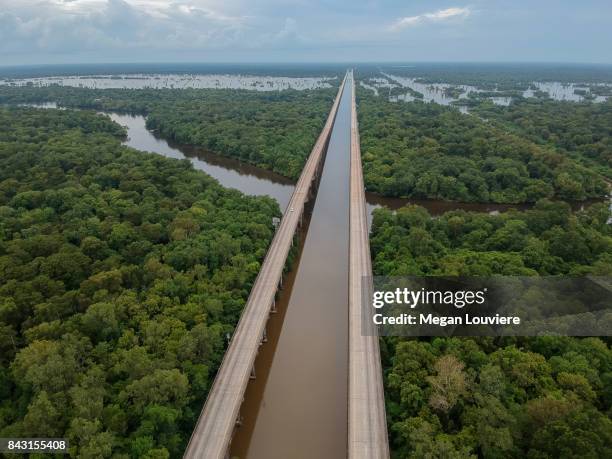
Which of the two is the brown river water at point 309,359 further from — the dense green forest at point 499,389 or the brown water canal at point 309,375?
the dense green forest at point 499,389

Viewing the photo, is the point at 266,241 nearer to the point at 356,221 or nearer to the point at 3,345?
the point at 356,221

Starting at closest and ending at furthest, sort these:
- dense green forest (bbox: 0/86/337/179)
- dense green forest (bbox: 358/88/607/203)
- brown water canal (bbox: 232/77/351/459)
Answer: brown water canal (bbox: 232/77/351/459) → dense green forest (bbox: 358/88/607/203) → dense green forest (bbox: 0/86/337/179)

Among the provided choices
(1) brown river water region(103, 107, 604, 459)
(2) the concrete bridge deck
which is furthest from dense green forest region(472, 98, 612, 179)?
(2) the concrete bridge deck

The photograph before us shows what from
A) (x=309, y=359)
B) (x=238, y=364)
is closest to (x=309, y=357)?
(x=309, y=359)

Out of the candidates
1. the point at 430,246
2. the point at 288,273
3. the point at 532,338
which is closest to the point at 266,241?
the point at 288,273

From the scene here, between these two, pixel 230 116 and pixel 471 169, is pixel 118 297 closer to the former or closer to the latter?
pixel 471 169

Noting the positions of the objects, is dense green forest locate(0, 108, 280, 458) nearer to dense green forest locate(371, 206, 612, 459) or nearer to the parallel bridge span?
the parallel bridge span

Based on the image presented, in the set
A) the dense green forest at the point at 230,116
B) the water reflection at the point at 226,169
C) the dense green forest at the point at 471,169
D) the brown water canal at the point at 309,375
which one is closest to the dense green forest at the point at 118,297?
the brown water canal at the point at 309,375
